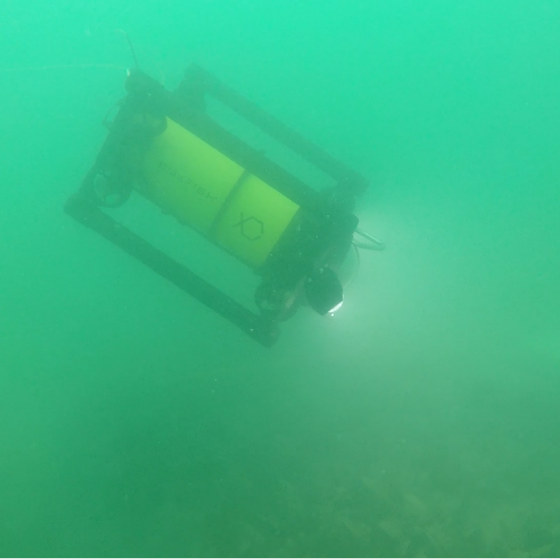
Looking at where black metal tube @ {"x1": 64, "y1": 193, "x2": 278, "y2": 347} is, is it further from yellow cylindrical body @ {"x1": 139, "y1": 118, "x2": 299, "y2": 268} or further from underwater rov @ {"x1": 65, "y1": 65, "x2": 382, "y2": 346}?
yellow cylindrical body @ {"x1": 139, "y1": 118, "x2": 299, "y2": 268}

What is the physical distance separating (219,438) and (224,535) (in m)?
1.19

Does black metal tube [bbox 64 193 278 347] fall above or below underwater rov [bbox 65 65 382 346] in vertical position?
below

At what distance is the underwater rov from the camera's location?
2.66 m

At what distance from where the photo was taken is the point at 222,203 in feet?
8.91

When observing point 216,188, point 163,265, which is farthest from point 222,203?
point 163,265

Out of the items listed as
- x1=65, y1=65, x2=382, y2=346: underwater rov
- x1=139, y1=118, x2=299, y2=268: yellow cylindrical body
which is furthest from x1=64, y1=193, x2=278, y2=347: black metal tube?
x1=139, y1=118, x2=299, y2=268: yellow cylindrical body

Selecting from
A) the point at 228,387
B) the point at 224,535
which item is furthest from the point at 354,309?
the point at 224,535

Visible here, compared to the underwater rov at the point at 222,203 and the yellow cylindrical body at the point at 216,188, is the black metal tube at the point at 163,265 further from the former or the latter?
the yellow cylindrical body at the point at 216,188

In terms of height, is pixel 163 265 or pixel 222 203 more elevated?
pixel 222 203

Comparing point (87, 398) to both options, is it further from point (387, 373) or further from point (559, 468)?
point (559, 468)

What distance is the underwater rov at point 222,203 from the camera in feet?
8.71

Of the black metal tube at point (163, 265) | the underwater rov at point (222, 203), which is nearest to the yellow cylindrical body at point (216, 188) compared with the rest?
the underwater rov at point (222, 203)

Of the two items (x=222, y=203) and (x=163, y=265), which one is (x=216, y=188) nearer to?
(x=222, y=203)

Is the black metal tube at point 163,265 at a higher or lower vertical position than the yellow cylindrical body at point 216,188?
lower
